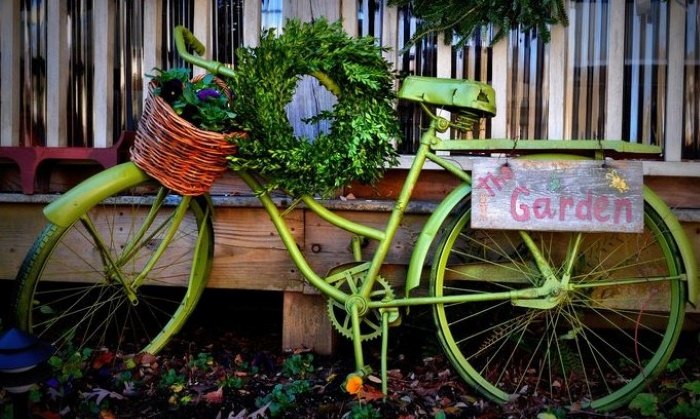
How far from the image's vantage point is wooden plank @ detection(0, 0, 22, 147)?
365 centimetres

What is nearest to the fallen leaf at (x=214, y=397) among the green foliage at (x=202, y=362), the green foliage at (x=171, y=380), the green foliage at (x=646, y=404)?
the green foliage at (x=171, y=380)

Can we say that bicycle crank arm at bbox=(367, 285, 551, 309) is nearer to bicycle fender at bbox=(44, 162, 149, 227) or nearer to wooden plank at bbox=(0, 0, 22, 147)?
bicycle fender at bbox=(44, 162, 149, 227)

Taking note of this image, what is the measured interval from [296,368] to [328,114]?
3.68ft

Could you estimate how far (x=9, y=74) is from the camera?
366cm

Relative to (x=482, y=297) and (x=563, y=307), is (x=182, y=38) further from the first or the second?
(x=563, y=307)

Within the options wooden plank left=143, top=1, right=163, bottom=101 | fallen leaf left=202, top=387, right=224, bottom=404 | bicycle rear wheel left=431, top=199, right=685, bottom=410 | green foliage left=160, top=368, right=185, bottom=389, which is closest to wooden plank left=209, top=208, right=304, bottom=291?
green foliage left=160, top=368, right=185, bottom=389

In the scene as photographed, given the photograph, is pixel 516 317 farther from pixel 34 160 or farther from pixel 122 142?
pixel 34 160

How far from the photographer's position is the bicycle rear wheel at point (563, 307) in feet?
8.52

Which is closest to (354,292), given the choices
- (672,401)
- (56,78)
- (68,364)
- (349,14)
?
(68,364)

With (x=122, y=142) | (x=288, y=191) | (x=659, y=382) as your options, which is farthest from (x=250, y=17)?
(x=659, y=382)

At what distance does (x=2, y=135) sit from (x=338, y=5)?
6.52 feet

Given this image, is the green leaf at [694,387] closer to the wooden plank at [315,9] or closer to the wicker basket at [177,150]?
the wicker basket at [177,150]

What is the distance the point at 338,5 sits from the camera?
3367mm

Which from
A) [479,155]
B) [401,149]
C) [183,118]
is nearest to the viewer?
[183,118]
